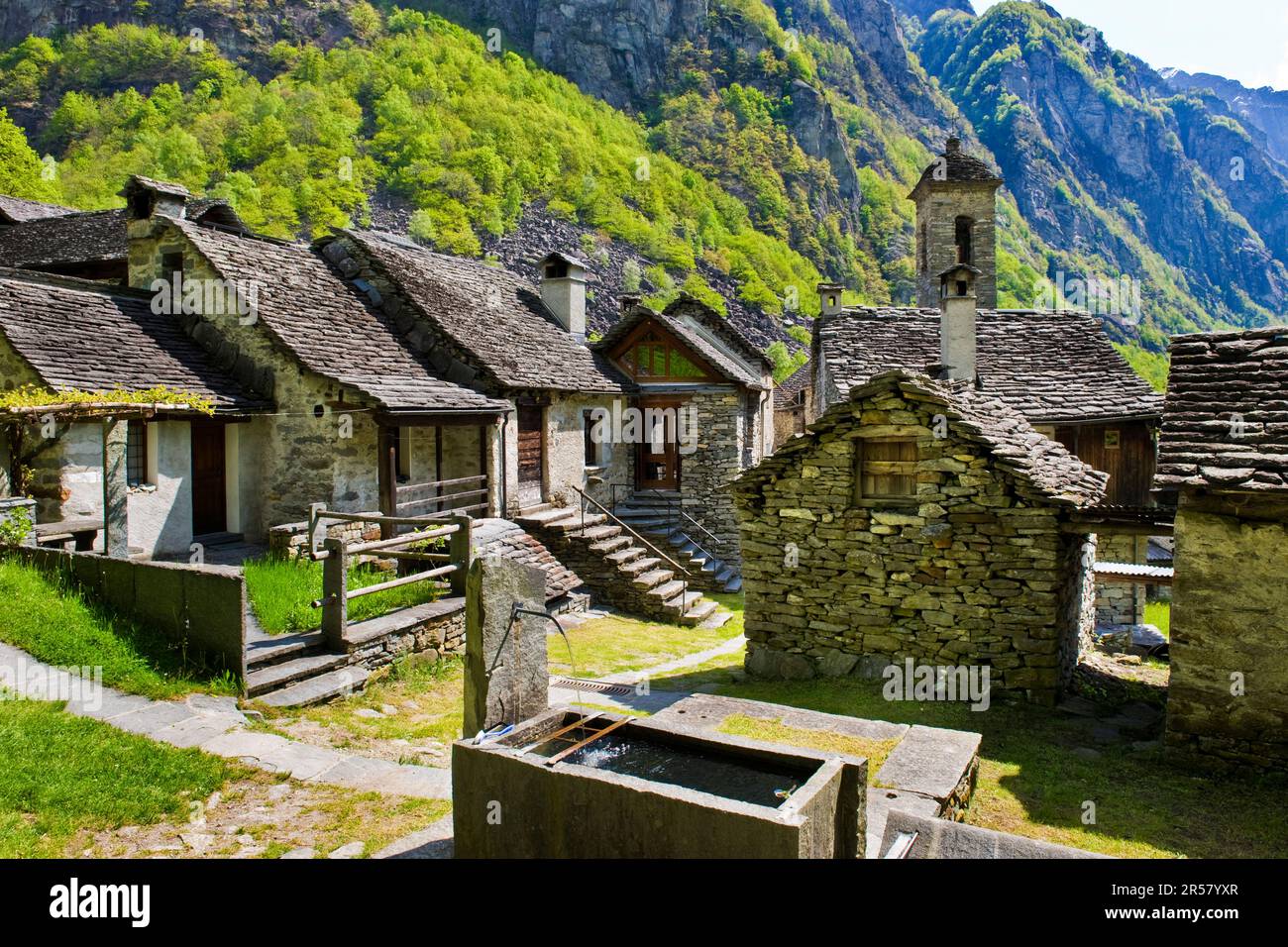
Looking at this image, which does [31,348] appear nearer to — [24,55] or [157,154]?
[157,154]

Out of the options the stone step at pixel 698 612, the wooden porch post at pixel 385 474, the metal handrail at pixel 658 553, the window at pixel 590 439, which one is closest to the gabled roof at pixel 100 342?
the wooden porch post at pixel 385 474

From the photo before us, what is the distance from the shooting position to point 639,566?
18.1 metres

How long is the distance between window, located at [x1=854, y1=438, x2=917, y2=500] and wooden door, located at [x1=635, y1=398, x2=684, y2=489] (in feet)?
43.4

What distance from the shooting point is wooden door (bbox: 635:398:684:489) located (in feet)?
79.8

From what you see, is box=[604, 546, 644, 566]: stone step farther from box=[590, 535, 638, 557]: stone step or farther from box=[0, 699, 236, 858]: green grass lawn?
box=[0, 699, 236, 858]: green grass lawn

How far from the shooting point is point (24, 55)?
66062mm

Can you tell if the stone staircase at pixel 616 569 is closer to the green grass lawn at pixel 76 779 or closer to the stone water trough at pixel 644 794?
the green grass lawn at pixel 76 779

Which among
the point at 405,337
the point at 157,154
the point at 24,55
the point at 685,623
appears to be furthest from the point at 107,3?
the point at 685,623

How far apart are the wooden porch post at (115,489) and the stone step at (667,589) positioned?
9576 millimetres

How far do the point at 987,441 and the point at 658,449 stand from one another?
A: 14.7 m

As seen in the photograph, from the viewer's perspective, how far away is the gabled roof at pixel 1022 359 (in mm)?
18234

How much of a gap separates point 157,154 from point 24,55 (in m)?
21.8

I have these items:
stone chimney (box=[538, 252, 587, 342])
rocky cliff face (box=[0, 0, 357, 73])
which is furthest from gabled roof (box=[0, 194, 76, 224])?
rocky cliff face (box=[0, 0, 357, 73])
